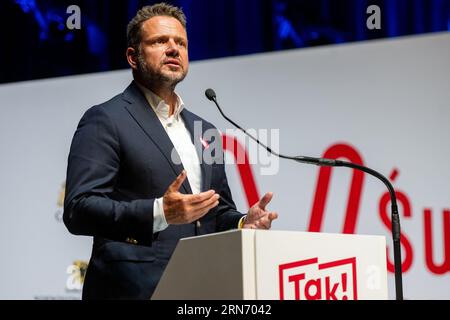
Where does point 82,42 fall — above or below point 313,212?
above

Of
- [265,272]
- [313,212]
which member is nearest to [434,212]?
[313,212]

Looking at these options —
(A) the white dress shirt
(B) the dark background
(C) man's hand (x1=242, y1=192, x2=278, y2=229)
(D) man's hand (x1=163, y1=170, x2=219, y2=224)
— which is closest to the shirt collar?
(A) the white dress shirt

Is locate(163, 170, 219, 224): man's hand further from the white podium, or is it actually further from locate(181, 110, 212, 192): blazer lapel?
locate(181, 110, 212, 192): blazer lapel

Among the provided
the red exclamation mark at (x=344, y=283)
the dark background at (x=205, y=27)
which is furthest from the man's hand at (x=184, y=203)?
the dark background at (x=205, y=27)

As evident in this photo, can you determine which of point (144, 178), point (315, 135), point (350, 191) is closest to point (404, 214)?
point (350, 191)

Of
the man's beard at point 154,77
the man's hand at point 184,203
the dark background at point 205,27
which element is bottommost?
the man's hand at point 184,203

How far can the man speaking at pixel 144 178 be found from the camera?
209 cm

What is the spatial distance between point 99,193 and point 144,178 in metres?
0.16

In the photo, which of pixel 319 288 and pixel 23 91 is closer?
pixel 319 288

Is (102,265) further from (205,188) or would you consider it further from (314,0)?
(314,0)

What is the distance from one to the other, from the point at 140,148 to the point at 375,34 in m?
2.16

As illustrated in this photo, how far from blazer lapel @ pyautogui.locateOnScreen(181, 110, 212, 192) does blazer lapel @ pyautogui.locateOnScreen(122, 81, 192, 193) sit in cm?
9

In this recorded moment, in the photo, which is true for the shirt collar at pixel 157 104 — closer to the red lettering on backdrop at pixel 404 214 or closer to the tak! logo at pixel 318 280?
the tak! logo at pixel 318 280

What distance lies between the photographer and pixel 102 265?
7.34ft
